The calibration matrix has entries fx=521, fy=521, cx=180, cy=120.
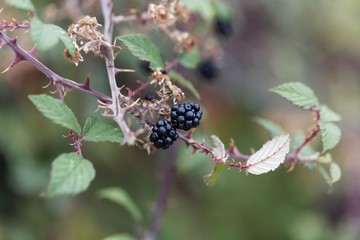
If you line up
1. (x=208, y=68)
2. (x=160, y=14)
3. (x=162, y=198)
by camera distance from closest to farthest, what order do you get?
1. (x=160, y=14)
2. (x=162, y=198)
3. (x=208, y=68)

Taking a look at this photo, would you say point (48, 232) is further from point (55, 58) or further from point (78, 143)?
point (78, 143)

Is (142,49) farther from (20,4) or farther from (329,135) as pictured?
(329,135)

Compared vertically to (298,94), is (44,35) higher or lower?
lower

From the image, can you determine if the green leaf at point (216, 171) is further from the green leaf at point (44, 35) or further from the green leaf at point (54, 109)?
the green leaf at point (44, 35)

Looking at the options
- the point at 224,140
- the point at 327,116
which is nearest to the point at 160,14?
the point at 327,116

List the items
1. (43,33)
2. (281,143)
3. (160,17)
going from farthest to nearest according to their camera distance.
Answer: (160,17) < (281,143) < (43,33)

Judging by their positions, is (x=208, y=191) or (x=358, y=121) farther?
(x=358, y=121)

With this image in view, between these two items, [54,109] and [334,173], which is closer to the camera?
[54,109]

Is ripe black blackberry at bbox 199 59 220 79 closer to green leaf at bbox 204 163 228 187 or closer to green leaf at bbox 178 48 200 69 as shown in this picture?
green leaf at bbox 178 48 200 69

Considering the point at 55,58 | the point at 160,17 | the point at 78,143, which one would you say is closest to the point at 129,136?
the point at 78,143
